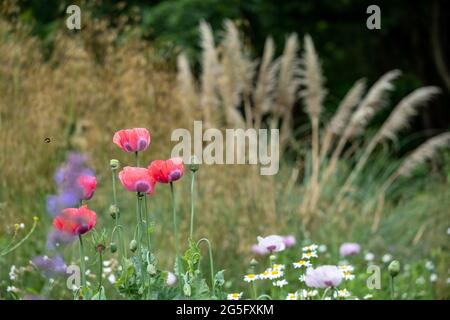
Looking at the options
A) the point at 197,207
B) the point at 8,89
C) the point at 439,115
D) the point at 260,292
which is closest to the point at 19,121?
the point at 8,89

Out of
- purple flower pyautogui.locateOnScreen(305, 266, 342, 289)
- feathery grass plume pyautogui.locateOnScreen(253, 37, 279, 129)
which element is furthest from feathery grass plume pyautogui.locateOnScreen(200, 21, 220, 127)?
purple flower pyautogui.locateOnScreen(305, 266, 342, 289)

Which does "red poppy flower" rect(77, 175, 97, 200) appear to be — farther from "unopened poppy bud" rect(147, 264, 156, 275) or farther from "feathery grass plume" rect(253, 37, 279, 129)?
"feathery grass plume" rect(253, 37, 279, 129)

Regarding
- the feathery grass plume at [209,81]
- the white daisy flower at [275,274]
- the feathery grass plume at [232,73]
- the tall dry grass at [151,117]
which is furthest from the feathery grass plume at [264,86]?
the white daisy flower at [275,274]

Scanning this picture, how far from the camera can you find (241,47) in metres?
5.86

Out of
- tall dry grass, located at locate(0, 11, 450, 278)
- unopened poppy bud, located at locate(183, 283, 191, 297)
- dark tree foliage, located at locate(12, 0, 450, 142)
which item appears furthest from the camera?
dark tree foliage, located at locate(12, 0, 450, 142)

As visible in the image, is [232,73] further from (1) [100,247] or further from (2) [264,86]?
(1) [100,247]

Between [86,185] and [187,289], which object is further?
[86,185]

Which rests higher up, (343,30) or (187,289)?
(343,30)

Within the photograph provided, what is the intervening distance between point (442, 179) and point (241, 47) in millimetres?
2314

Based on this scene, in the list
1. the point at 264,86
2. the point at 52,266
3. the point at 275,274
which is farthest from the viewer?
the point at 264,86

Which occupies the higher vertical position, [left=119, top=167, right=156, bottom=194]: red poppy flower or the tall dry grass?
the tall dry grass

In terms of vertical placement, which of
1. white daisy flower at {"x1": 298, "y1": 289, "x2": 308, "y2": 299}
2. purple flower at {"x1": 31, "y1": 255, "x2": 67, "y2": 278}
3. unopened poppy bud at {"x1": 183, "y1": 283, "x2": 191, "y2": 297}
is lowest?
unopened poppy bud at {"x1": 183, "y1": 283, "x2": 191, "y2": 297}

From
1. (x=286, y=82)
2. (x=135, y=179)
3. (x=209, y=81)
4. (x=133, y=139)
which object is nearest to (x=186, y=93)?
(x=209, y=81)

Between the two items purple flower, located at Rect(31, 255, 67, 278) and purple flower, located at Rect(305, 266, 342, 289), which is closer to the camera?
purple flower, located at Rect(305, 266, 342, 289)
